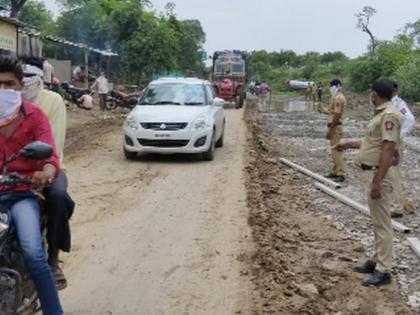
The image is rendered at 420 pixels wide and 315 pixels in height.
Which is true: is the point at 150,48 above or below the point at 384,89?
above

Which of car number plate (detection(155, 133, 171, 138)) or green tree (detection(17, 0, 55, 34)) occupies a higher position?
green tree (detection(17, 0, 55, 34))

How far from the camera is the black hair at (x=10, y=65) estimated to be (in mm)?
3904

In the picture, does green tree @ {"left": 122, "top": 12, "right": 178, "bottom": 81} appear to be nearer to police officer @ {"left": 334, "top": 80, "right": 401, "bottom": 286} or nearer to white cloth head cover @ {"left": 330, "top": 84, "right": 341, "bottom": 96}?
white cloth head cover @ {"left": 330, "top": 84, "right": 341, "bottom": 96}

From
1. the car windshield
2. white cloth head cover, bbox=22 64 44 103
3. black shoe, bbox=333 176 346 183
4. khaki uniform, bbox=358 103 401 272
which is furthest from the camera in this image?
the car windshield

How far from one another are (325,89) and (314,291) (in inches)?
2014

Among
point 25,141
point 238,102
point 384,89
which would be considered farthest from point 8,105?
point 238,102

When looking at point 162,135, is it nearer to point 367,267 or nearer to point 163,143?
point 163,143

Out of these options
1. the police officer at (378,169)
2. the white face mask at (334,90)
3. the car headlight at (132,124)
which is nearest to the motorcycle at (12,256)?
the police officer at (378,169)

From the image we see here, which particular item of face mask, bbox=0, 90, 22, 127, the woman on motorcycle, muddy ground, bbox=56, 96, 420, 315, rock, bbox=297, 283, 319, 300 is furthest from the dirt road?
face mask, bbox=0, 90, 22, 127

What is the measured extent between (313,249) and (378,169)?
167 centimetres

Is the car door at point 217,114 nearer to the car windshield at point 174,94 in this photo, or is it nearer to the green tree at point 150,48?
the car windshield at point 174,94

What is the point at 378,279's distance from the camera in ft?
18.9

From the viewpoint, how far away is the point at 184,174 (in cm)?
1145

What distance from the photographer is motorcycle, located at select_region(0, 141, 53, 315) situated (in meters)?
3.55
